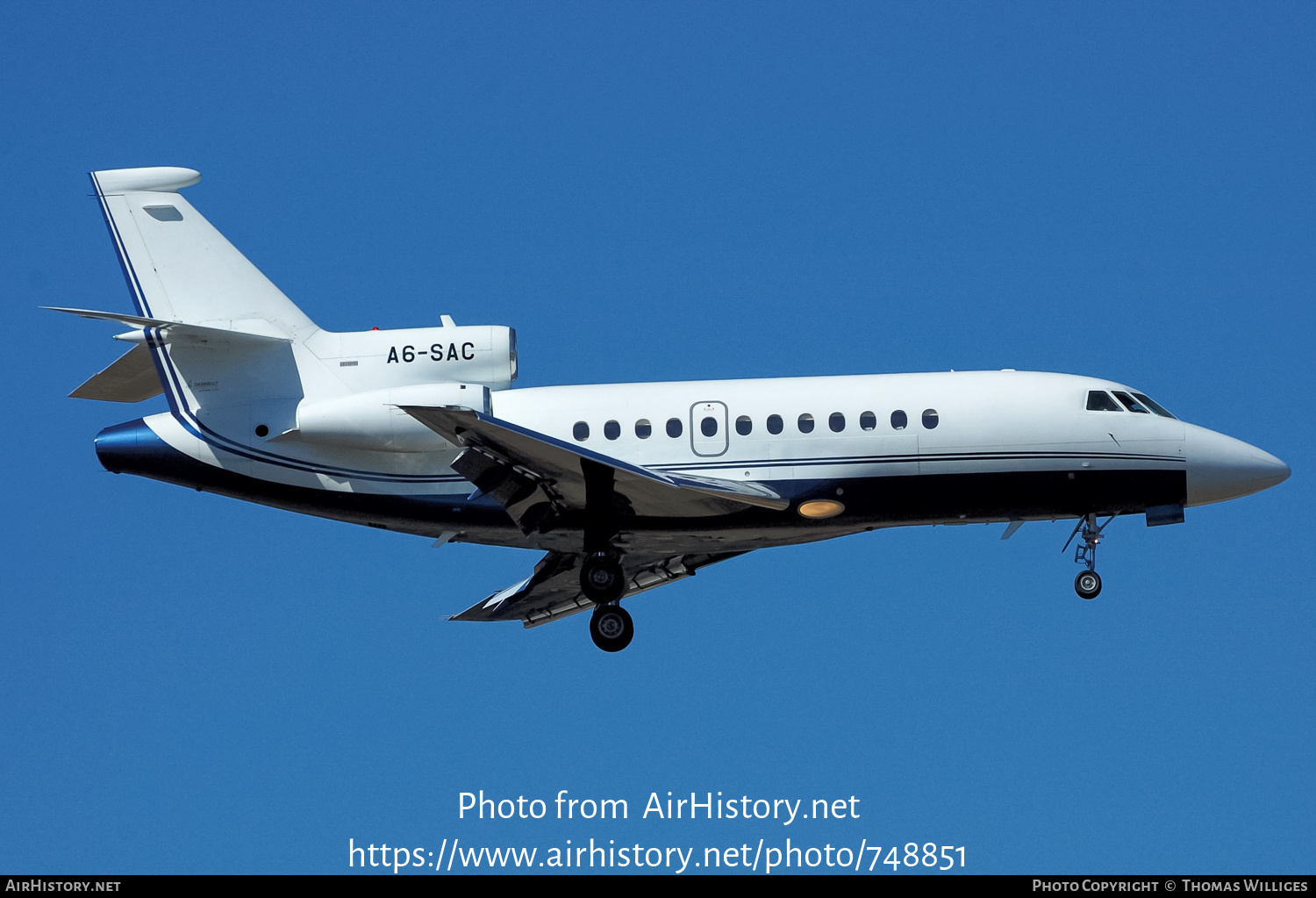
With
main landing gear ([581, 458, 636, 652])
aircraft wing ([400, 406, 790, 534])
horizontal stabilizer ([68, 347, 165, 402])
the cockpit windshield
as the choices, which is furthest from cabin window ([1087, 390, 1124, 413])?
horizontal stabilizer ([68, 347, 165, 402])

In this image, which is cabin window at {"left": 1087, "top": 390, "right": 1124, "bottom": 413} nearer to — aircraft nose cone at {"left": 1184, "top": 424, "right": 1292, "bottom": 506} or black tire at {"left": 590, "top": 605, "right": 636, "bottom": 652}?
aircraft nose cone at {"left": 1184, "top": 424, "right": 1292, "bottom": 506}

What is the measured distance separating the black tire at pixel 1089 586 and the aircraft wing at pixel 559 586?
5479 mm

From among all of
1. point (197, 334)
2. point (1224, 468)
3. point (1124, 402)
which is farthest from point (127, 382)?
point (1224, 468)

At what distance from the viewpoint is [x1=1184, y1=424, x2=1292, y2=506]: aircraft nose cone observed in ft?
90.6

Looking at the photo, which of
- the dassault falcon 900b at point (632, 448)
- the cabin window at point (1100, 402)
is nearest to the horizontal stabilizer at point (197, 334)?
the dassault falcon 900b at point (632, 448)

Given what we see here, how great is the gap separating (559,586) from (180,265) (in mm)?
8414

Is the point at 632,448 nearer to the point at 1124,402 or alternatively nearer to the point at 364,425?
the point at 364,425

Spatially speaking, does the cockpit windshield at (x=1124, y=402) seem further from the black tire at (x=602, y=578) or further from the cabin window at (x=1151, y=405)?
the black tire at (x=602, y=578)

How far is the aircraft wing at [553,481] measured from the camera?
82.0 ft

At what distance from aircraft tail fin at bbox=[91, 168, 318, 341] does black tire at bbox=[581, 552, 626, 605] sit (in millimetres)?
5859

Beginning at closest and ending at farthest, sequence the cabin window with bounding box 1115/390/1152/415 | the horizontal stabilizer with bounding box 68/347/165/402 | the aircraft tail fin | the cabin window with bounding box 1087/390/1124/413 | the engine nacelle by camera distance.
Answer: the engine nacelle → the cabin window with bounding box 1087/390/1124/413 → the cabin window with bounding box 1115/390/1152/415 → the horizontal stabilizer with bounding box 68/347/165/402 → the aircraft tail fin

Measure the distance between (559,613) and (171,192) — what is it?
989 centimetres

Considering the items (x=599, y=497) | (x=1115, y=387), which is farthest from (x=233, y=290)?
(x=1115, y=387)

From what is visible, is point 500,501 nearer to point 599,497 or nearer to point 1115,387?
point 599,497
